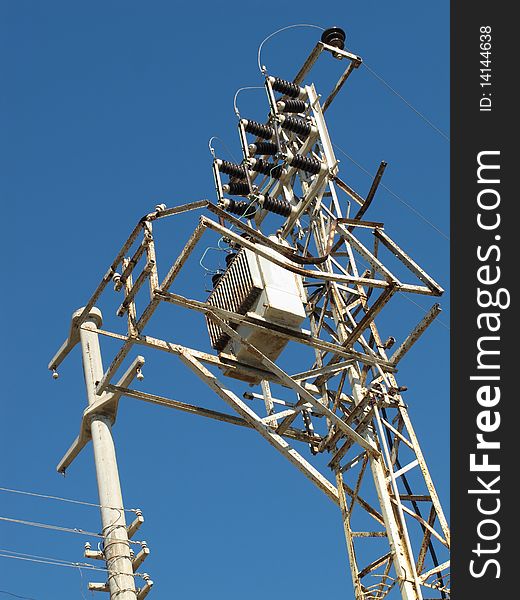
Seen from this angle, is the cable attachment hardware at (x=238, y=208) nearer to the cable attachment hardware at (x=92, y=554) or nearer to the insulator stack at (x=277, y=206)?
the insulator stack at (x=277, y=206)

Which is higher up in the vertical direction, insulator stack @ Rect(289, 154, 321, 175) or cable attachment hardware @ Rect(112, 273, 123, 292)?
insulator stack @ Rect(289, 154, 321, 175)

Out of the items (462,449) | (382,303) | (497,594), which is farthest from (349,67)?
(497,594)

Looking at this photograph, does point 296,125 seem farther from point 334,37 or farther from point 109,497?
point 109,497

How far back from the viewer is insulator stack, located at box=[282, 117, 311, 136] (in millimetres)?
17922

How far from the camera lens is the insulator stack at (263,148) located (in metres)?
18.0

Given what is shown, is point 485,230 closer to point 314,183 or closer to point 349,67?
point 314,183

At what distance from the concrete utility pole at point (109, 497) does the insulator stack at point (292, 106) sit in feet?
18.3

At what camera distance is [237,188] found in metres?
17.9

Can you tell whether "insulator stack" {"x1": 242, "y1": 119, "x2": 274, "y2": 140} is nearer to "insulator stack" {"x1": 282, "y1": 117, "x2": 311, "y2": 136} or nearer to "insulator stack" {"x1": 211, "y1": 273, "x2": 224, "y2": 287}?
"insulator stack" {"x1": 282, "y1": 117, "x2": 311, "y2": 136}

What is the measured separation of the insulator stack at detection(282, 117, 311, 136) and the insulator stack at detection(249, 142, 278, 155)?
0.33 meters

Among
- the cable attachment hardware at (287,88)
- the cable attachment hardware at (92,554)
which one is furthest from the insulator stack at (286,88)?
the cable attachment hardware at (92,554)

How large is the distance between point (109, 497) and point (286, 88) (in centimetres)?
819

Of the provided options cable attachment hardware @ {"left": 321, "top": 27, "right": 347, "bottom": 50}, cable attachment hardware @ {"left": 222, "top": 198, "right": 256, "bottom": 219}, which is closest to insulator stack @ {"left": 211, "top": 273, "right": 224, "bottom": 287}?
cable attachment hardware @ {"left": 222, "top": 198, "right": 256, "bottom": 219}

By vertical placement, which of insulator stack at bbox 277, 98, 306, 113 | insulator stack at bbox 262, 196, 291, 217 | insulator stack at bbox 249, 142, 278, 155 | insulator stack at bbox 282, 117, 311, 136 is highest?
insulator stack at bbox 277, 98, 306, 113
